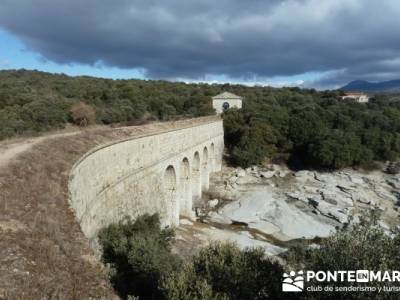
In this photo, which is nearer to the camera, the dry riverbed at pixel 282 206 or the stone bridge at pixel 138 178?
the stone bridge at pixel 138 178

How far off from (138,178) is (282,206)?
477 inches

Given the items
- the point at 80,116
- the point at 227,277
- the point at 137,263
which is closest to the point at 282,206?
the point at 80,116

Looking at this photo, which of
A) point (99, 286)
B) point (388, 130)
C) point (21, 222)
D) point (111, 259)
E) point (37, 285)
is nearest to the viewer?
point (37, 285)

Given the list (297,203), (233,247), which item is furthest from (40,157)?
(297,203)

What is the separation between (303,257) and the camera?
667cm

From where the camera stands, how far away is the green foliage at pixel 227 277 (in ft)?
18.7

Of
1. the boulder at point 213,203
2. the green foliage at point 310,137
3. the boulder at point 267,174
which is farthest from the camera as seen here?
the green foliage at point 310,137

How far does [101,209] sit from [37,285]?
6514 millimetres

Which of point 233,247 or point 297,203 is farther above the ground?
point 233,247

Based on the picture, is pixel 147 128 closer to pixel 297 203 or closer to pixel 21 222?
pixel 21 222

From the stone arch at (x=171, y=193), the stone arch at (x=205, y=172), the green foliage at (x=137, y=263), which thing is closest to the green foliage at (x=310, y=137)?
the stone arch at (x=205, y=172)

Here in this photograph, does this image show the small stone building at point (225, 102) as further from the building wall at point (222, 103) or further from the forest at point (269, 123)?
the forest at point (269, 123)

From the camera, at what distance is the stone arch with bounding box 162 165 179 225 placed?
18672 millimetres

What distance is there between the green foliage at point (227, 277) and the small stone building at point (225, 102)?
41463mm
